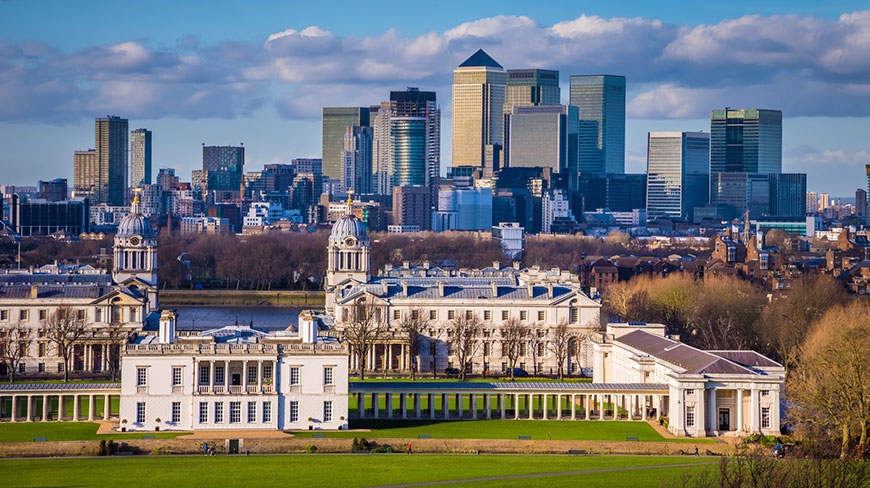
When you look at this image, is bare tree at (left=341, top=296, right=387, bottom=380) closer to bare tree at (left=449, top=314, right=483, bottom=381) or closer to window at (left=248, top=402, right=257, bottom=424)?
bare tree at (left=449, top=314, right=483, bottom=381)

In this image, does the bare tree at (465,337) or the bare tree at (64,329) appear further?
the bare tree at (465,337)

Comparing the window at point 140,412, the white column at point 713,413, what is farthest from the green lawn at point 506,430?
the window at point 140,412

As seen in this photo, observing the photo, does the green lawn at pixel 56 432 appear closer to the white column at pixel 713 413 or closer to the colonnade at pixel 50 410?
the colonnade at pixel 50 410

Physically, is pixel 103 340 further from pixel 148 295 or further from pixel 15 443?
pixel 15 443

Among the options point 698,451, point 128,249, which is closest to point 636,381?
point 698,451

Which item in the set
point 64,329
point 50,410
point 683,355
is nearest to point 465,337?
point 683,355

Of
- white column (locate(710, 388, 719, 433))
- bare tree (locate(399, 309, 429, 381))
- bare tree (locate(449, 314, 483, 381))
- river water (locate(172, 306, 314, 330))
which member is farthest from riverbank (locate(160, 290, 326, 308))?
white column (locate(710, 388, 719, 433))

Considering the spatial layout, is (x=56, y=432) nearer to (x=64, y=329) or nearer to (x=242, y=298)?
(x=64, y=329)
